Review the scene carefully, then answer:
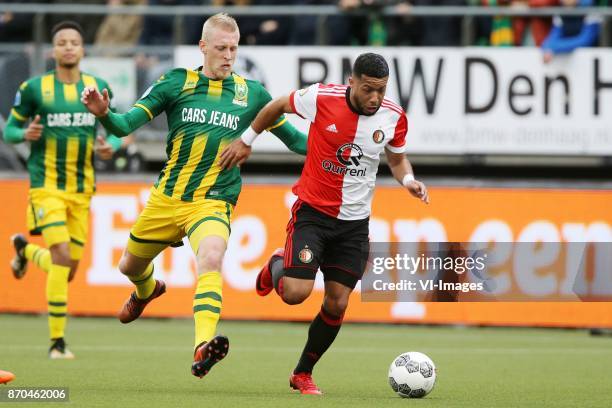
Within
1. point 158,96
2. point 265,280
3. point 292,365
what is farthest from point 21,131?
point 265,280

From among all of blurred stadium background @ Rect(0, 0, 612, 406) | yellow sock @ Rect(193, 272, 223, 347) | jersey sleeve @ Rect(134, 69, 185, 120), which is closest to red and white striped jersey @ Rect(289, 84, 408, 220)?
yellow sock @ Rect(193, 272, 223, 347)

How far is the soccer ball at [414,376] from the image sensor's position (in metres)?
7.99

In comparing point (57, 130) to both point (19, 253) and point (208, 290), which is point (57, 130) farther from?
point (208, 290)

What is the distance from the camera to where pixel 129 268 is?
9062mm

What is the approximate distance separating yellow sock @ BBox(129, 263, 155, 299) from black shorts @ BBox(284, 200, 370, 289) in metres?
1.60

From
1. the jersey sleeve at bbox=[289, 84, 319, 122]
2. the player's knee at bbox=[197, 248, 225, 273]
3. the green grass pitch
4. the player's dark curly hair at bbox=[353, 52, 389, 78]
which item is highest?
the player's dark curly hair at bbox=[353, 52, 389, 78]

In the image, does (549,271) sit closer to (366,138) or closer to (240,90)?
(366,138)

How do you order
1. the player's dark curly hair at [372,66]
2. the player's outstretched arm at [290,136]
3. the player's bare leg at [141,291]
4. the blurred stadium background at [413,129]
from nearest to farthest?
the player's dark curly hair at [372,66] → the player's outstretched arm at [290,136] → the player's bare leg at [141,291] → the blurred stadium background at [413,129]

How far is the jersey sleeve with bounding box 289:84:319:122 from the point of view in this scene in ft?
26.9

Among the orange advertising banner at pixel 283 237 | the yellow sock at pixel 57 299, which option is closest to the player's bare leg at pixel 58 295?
the yellow sock at pixel 57 299

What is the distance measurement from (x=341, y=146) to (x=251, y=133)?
58cm

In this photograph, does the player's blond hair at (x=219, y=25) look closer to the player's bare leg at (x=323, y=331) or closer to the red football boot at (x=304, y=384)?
the player's bare leg at (x=323, y=331)

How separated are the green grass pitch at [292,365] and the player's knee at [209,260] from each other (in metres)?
0.78

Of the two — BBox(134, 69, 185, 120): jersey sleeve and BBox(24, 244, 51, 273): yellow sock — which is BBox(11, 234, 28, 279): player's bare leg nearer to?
BBox(24, 244, 51, 273): yellow sock
